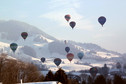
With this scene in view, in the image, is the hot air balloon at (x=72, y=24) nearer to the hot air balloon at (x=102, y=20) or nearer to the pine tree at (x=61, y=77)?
the hot air balloon at (x=102, y=20)

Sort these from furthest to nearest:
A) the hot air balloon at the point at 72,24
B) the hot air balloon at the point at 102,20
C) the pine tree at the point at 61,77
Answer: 1. the hot air balloon at the point at 72,24
2. the hot air balloon at the point at 102,20
3. the pine tree at the point at 61,77

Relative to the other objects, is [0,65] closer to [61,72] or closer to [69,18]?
[61,72]

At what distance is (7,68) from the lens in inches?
3388

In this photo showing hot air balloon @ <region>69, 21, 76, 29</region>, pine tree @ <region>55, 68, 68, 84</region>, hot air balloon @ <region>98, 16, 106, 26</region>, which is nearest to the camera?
pine tree @ <region>55, 68, 68, 84</region>

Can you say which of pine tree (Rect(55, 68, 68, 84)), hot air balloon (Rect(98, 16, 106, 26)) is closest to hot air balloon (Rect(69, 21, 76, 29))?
hot air balloon (Rect(98, 16, 106, 26))

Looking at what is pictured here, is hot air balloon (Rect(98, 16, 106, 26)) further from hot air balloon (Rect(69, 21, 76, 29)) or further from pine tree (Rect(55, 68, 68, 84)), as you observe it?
pine tree (Rect(55, 68, 68, 84))

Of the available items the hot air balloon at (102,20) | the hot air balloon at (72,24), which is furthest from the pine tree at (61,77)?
the hot air balloon at (72,24)

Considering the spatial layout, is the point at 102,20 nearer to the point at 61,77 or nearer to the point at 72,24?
the point at 72,24

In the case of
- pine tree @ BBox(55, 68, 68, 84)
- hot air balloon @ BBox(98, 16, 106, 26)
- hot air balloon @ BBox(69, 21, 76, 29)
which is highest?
hot air balloon @ BBox(69, 21, 76, 29)

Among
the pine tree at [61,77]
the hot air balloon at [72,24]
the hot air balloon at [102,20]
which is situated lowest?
the pine tree at [61,77]

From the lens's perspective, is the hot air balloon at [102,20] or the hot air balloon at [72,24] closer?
the hot air balloon at [102,20]

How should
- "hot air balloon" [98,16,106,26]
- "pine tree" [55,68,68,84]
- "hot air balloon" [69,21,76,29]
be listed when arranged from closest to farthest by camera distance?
"pine tree" [55,68,68,84] < "hot air balloon" [98,16,106,26] < "hot air balloon" [69,21,76,29]

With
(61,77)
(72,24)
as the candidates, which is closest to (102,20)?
(72,24)

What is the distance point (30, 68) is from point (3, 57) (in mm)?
11654
